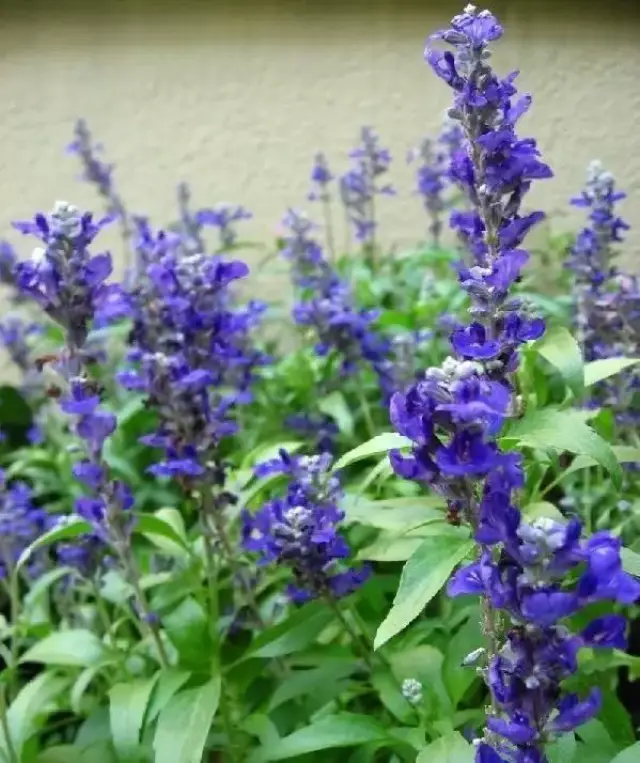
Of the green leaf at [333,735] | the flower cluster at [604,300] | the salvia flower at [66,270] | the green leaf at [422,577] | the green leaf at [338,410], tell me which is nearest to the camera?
the green leaf at [422,577]

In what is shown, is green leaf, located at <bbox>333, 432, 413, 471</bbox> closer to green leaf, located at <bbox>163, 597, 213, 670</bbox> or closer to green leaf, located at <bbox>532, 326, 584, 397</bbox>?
green leaf, located at <bbox>532, 326, 584, 397</bbox>

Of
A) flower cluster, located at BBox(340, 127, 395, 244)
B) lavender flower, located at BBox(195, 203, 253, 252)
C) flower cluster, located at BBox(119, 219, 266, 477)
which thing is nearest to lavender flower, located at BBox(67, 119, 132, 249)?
lavender flower, located at BBox(195, 203, 253, 252)

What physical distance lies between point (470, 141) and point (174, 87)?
1.82 meters

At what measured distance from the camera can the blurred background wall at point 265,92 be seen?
2361 mm

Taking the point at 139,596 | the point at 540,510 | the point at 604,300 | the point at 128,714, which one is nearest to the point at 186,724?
the point at 128,714

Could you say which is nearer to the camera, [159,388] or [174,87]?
[159,388]

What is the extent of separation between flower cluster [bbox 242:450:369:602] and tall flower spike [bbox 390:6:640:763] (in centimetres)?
25

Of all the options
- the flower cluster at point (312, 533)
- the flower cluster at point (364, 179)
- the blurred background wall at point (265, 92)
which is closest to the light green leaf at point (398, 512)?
the flower cluster at point (312, 533)

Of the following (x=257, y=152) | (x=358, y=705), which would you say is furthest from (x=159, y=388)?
(x=257, y=152)

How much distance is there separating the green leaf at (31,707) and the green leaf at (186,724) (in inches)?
7.3

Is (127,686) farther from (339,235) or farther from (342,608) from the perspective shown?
(339,235)

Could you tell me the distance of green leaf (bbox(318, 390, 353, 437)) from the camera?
1472 millimetres

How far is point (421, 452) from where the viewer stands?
69 cm

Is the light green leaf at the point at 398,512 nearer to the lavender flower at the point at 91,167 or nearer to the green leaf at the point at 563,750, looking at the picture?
the green leaf at the point at 563,750
